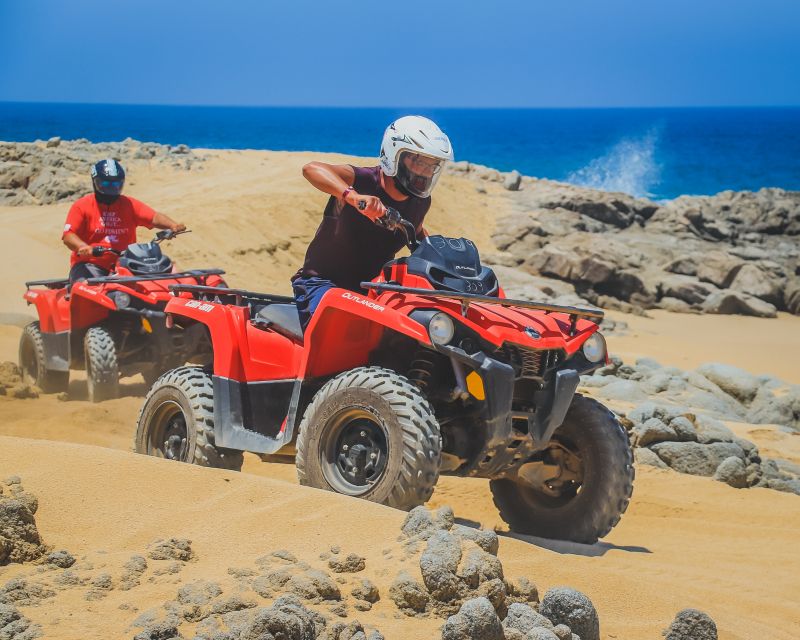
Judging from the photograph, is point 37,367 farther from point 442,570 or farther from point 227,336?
point 442,570

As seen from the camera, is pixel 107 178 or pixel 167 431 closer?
pixel 167 431

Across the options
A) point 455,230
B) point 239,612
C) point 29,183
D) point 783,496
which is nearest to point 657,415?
point 783,496

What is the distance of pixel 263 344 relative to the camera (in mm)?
6496

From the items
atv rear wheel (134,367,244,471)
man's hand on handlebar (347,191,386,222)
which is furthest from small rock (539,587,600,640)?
atv rear wheel (134,367,244,471)

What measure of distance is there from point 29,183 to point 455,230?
8.95 metres

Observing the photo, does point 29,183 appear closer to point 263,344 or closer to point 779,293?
point 779,293

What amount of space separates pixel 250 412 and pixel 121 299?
3.87 meters

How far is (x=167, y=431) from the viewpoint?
6.89m

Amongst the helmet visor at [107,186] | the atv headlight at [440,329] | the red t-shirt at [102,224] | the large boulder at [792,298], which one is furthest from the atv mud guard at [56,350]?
the large boulder at [792,298]

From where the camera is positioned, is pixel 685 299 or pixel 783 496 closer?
pixel 783 496

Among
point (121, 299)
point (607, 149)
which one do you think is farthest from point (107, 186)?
point (607, 149)

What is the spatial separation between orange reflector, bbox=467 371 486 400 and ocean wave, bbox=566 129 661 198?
56.3 meters

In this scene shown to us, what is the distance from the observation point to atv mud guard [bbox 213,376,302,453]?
6336 millimetres

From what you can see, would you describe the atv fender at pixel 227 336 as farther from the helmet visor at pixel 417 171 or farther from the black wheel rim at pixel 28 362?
the black wheel rim at pixel 28 362
